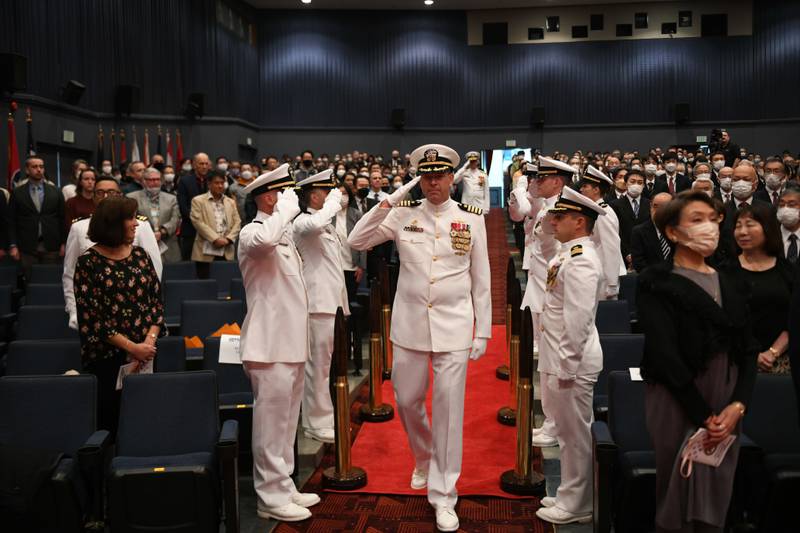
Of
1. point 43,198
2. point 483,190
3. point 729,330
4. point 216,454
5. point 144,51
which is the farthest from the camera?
point 144,51

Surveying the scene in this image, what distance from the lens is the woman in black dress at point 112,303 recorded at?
12.3 feet

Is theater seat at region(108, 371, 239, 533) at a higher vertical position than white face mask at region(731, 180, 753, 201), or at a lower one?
lower

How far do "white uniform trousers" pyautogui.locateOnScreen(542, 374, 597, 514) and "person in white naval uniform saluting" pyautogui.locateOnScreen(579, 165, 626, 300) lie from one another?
1711 mm

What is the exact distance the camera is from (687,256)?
2.61 meters

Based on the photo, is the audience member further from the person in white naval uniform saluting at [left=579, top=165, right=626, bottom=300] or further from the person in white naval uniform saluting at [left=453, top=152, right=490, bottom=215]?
the person in white naval uniform saluting at [left=453, top=152, right=490, bottom=215]

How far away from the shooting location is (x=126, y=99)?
599 inches

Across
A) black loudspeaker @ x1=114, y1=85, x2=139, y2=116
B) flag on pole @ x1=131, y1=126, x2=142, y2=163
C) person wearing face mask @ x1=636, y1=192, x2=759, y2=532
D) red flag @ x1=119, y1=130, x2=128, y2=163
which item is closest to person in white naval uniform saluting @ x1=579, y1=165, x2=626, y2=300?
person wearing face mask @ x1=636, y1=192, x2=759, y2=532

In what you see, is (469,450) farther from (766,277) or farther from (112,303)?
(112,303)

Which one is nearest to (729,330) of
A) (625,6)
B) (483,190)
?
(483,190)

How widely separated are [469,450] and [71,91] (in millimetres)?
10990

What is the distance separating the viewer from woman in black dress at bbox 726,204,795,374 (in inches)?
153

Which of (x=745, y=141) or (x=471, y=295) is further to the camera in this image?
(x=745, y=141)

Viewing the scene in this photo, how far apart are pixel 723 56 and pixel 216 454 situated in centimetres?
2368

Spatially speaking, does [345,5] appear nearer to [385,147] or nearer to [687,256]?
→ [385,147]
